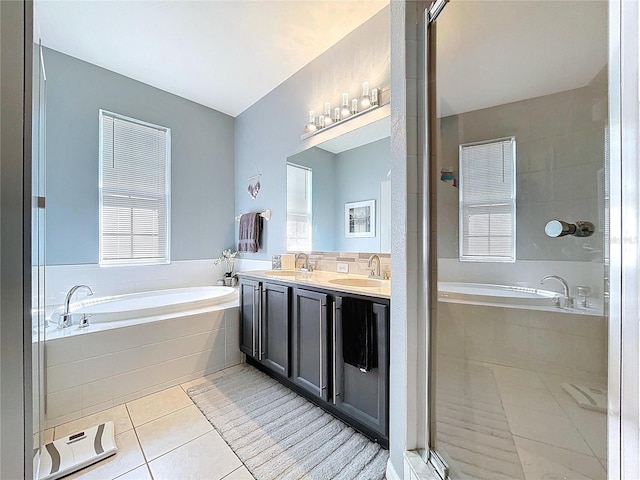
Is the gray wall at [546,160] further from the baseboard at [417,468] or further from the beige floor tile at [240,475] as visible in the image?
the beige floor tile at [240,475]

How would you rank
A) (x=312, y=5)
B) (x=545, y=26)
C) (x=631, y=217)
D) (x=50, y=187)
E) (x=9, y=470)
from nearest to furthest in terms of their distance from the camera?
(x=631, y=217) < (x=9, y=470) < (x=545, y=26) < (x=312, y=5) < (x=50, y=187)

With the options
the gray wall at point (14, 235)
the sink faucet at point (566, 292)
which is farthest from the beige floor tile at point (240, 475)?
the sink faucet at point (566, 292)

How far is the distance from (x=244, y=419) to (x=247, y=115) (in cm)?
347

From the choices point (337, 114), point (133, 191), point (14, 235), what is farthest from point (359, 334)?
point (133, 191)

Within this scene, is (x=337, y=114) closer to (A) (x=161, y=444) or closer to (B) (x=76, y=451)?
(A) (x=161, y=444)

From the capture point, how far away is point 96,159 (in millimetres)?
2814

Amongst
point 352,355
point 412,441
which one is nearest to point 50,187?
point 352,355

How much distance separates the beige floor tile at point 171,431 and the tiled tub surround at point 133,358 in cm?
44

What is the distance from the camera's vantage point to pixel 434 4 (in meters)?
1.20

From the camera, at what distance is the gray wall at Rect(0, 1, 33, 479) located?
27.1 inches

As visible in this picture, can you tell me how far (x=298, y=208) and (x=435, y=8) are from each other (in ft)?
6.45

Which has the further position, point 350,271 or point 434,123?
point 350,271

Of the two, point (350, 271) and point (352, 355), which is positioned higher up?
point (350, 271)

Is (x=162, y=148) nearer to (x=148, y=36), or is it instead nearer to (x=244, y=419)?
(x=148, y=36)
